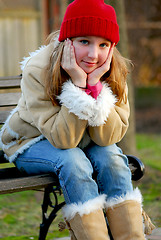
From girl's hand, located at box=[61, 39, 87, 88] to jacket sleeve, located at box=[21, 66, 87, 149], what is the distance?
169mm

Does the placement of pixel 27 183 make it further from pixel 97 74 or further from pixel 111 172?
pixel 97 74

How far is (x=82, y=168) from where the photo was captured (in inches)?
97.3

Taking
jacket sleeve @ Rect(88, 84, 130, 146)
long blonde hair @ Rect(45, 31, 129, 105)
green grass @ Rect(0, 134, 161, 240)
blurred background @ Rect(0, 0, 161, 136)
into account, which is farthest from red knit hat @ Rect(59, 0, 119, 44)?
blurred background @ Rect(0, 0, 161, 136)

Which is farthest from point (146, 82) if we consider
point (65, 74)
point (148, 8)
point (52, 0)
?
point (65, 74)

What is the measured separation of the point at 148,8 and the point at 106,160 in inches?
246

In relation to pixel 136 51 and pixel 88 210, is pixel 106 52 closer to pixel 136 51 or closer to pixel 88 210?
pixel 88 210

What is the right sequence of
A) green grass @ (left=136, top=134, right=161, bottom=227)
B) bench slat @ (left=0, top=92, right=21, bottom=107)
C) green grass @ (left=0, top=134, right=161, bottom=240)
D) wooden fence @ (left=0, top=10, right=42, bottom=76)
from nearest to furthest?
bench slat @ (left=0, top=92, right=21, bottom=107)
green grass @ (left=0, top=134, right=161, bottom=240)
green grass @ (left=136, top=134, right=161, bottom=227)
wooden fence @ (left=0, top=10, right=42, bottom=76)

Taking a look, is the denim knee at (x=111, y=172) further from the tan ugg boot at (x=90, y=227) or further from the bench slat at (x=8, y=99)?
the bench slat at (x=8, y=99)

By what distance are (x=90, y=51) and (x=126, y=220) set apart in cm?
95

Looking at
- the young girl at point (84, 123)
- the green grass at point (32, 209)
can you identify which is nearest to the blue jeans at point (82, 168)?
the young girl at point (84, 123)

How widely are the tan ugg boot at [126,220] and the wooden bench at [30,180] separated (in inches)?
13.7

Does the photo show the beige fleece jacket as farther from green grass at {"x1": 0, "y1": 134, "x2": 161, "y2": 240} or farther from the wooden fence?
the wooden fence

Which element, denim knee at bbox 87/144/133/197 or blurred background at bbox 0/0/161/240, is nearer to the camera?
denim knee at bbox 87/144/133/197

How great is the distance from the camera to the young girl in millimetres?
2461
